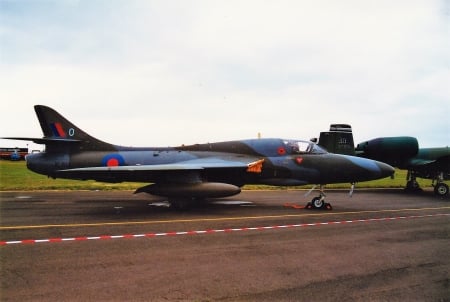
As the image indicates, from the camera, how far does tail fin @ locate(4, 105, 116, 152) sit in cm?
1506

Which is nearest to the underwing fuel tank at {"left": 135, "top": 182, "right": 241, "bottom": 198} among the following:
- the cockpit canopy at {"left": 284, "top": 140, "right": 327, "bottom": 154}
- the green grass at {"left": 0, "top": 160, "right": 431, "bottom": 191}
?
the cockpit canopy at {"left": 284, "top": 140, "right": 327, "bottom": 154}

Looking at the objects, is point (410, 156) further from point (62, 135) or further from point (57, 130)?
point (57, 130)

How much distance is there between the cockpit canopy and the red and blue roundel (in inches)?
269

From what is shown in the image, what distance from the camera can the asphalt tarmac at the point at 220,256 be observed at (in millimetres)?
4891

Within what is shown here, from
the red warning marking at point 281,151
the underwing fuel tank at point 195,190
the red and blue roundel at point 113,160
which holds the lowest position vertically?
the underwing fuel tank at point 195,190

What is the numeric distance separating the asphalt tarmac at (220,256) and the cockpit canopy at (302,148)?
307 centimetres

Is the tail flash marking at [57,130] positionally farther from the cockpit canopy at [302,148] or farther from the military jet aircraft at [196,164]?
the cockpit canopy at [302,148]

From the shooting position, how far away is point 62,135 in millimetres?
15227

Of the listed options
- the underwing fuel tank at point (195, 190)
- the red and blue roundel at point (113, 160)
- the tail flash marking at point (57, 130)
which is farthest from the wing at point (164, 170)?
the tail flash marking at point (57, 130)

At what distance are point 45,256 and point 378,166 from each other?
1171 centimetres

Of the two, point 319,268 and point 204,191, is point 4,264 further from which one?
point 204,191

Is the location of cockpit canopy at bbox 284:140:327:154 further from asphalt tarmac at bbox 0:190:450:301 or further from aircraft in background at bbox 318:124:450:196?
aircraft in background at bbox 318:124:450:196

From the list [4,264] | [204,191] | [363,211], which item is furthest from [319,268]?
[363,211]

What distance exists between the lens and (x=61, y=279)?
5.21 m
